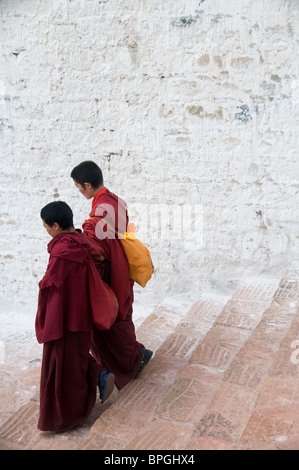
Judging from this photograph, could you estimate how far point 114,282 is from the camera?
2846mm

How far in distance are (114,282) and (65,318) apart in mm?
418

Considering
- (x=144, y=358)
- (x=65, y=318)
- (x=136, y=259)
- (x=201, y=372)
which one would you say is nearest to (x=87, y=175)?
(x=136, y=259)

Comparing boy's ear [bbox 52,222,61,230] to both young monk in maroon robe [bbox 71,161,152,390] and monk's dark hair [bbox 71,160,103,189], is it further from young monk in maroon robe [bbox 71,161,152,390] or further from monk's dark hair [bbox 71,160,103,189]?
monk's dark hair [bbox 71,160,103,189]

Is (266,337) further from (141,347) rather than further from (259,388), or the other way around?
(141,347)

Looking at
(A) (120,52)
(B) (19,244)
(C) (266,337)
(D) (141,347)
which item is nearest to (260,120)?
(A) (120,52)

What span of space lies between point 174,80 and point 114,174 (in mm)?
1182

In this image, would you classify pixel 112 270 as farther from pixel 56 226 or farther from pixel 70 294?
pixel 56 226

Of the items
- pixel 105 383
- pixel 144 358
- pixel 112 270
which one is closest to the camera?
pixel 105 383

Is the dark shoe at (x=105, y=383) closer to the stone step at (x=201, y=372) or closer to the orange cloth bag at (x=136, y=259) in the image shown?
the stone step at (x=201, y=372)

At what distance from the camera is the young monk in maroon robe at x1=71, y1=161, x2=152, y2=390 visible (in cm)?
283

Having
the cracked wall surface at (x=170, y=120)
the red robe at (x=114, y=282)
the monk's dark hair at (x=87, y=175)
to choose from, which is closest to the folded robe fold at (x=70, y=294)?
the red robe at (x=114, y=282)

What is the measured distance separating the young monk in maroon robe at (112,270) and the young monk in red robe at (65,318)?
7.9 inches

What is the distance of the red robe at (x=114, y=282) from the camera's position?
111 inches

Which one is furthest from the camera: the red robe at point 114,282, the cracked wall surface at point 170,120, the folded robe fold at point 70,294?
the cracked wall surface at point 170,120
